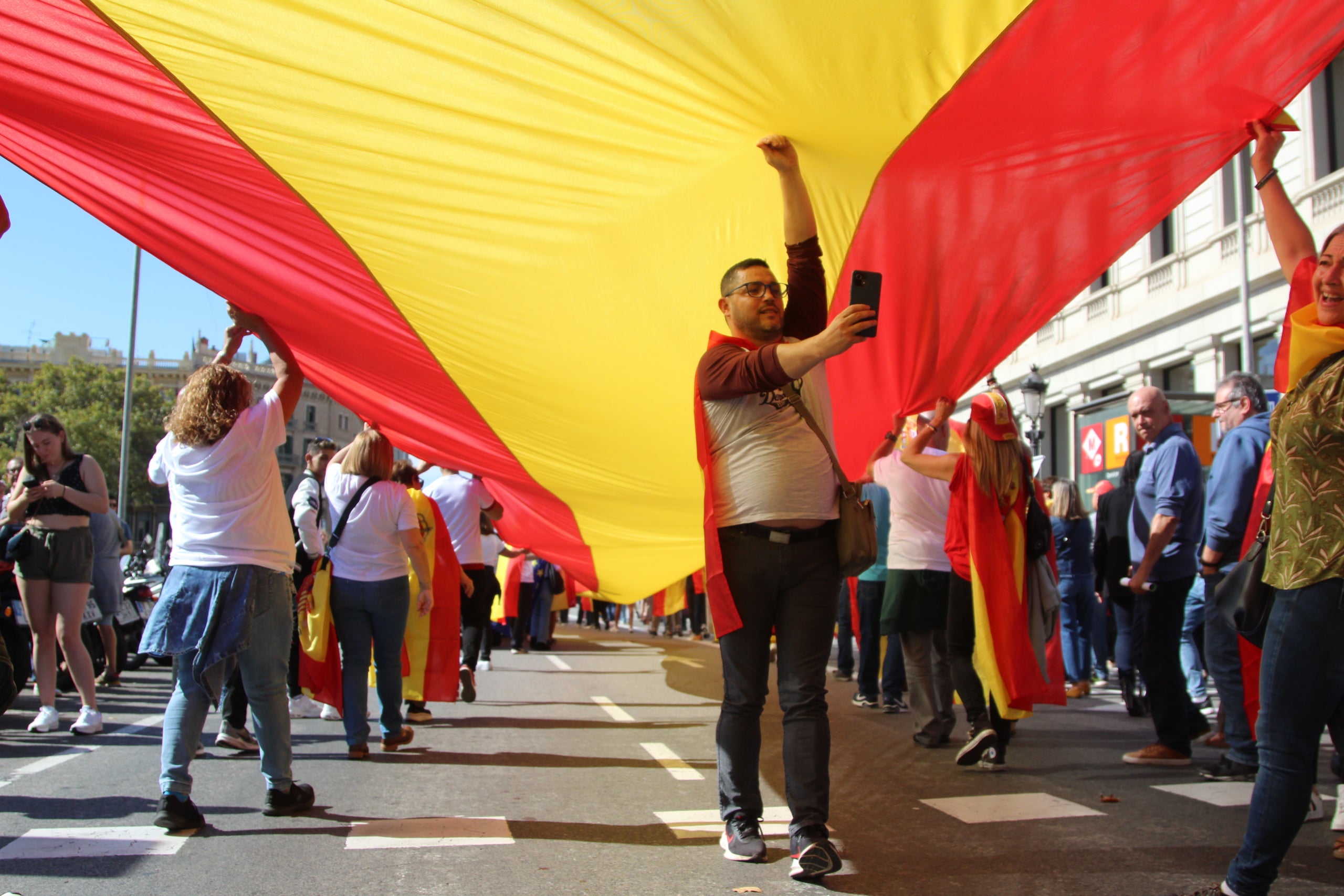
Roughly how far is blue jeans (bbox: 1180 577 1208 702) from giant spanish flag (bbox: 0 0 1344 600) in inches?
123

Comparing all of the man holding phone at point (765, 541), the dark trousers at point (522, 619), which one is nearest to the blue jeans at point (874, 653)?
the man holding phone at point (765, 541)

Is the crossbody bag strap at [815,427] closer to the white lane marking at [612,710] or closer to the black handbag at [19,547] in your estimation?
the white lane marking at [612,710]

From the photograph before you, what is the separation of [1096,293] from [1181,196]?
24.2 m

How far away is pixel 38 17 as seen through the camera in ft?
11.4

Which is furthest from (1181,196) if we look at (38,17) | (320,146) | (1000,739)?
(38,17)

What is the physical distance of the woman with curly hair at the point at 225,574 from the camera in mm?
4152

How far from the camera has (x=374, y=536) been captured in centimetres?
603

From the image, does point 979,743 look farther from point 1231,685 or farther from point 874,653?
point 874,653

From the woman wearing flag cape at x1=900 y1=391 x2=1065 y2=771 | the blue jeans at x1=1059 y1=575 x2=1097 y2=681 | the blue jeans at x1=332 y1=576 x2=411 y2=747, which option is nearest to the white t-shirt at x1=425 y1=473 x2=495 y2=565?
the blue jeans at x1=332 y1=576 x2=411 y2=747

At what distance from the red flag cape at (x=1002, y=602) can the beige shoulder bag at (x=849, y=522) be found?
6.49 ft

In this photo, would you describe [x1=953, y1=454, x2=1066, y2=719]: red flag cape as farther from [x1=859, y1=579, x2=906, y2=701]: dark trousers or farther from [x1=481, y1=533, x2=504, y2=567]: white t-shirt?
[x1=481, y1=533, x2=504, y2=567]: white t-shirt

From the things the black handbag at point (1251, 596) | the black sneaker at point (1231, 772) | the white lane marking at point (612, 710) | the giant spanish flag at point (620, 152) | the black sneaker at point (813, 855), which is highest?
the giant spanish flag at point (620, 152)

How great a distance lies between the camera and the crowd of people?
3104 mm

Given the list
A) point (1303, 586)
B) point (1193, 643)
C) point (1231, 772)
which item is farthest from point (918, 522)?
point (1303, 586)
